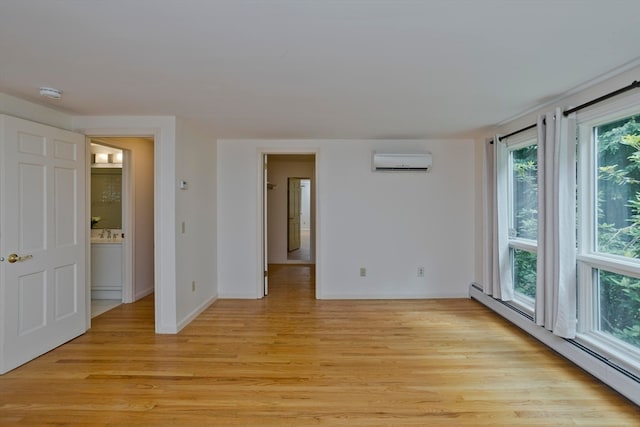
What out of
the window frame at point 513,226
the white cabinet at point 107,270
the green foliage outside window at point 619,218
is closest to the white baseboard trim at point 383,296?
the window frame at point 513,226

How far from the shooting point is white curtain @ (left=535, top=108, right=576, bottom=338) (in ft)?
8.82

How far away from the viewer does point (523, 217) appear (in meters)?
3.70

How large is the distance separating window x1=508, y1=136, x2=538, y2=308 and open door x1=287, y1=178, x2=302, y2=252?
15.5 ft

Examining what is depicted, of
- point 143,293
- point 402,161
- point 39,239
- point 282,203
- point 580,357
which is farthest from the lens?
point 282,203

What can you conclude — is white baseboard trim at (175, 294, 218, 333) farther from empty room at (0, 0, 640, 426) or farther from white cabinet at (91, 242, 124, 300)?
white cabinet at (91, 242, 124, 300)

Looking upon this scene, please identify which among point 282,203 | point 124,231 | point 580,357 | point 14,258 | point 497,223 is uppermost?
point 282,203

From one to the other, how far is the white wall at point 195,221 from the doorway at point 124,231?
87 centimetres

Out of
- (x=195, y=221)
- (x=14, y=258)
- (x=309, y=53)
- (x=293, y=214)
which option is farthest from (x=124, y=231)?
(x=293, y=214)

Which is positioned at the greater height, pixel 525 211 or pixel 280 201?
pixel 280 201

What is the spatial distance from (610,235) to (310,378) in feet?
8.46

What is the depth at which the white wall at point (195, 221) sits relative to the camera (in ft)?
11.7

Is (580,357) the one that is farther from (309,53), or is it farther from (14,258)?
(14,258)

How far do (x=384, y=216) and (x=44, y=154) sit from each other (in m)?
3.86

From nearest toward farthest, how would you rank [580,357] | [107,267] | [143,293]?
1. [580,357]
2. [107,267]
3. [143,293]
